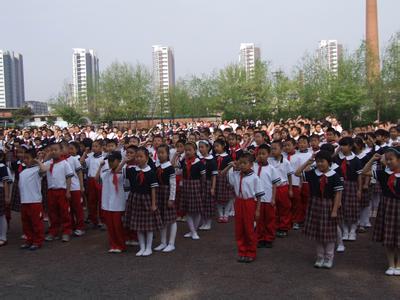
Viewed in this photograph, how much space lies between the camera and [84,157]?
29.0 ft

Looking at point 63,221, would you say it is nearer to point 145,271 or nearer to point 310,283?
point 145,271

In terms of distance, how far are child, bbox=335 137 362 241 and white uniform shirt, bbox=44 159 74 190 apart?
4.22 meters

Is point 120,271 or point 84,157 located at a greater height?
point 84,157

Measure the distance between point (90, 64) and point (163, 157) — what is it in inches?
4087

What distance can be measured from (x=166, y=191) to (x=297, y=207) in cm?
241

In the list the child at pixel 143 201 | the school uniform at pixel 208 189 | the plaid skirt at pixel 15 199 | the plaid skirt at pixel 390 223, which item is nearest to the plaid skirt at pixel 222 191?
the school uniform at pixel 208 189

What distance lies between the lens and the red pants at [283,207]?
7422 millimetres

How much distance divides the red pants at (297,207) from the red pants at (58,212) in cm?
370

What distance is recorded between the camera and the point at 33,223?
7.02 meters

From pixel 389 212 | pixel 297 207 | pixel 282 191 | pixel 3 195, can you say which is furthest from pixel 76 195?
pixel 389 212

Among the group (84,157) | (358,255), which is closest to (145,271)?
(358,255)

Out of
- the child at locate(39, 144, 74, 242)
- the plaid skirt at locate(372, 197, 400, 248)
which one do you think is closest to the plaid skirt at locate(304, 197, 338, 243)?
the plaid skirt at locate(372, 197, 400, 248)

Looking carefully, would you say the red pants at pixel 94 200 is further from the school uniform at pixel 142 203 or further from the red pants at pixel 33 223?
the school uniform at pixel 142 203

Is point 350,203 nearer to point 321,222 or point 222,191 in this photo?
point 321,222
